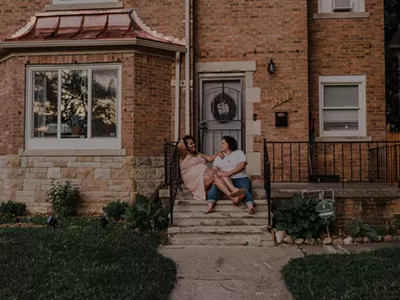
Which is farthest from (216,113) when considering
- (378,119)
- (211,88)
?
(378,119)

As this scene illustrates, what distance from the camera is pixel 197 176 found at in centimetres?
762

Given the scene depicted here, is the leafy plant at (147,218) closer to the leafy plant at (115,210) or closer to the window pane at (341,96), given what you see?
the leafy plant at (115,210)

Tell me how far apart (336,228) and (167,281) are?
12.2ft

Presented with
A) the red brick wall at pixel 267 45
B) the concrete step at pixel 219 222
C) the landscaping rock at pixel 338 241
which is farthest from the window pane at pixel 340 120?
the concrete step at pixel 219 222

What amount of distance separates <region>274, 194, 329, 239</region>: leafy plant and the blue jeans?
55 centimetres

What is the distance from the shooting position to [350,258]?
211 inches

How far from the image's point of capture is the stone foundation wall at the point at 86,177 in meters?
8.91

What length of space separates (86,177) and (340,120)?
244 inches

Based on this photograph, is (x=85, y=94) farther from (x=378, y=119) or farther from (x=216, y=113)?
(x=378, y=119)

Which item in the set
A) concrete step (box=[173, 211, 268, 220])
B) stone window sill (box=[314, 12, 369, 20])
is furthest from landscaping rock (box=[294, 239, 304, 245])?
stone window sill (box=[314, 12, 369, 20])

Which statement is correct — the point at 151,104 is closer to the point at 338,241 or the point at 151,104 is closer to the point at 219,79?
the point at 219,79

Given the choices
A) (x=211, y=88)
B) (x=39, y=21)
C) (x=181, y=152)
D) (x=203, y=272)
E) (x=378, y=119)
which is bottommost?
(x=203, y=272)

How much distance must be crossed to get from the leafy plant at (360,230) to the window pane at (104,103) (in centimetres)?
530

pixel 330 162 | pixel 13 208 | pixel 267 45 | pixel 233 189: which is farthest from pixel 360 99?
pixel 13 208
